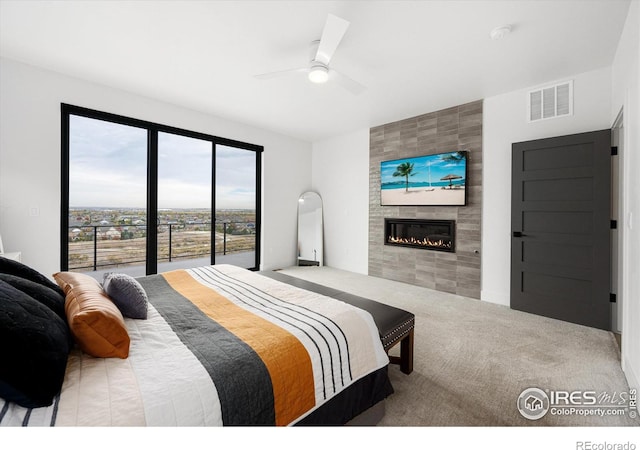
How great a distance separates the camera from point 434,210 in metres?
4.38

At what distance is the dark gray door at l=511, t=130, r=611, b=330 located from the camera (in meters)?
2.91

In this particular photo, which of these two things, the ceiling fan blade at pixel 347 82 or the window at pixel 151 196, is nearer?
the ceiling fan blade at pixel 347 82

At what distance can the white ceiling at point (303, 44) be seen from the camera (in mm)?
2178

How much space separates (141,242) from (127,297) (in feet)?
10.8

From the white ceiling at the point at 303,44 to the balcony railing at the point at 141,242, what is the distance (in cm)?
216

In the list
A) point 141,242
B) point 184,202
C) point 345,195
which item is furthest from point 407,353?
point 184,202

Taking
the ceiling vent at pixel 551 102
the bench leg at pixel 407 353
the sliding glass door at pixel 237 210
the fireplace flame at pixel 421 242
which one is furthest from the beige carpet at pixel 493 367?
the sliding glass door at pixel 237 210

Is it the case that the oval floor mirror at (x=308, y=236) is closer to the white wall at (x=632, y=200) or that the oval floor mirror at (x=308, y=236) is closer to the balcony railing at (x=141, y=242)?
the balcony railing at (x=141, y=242)

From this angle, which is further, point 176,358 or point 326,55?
point 326,55

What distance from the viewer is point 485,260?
3.89 meters

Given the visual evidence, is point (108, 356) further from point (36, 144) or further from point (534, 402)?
point (36, 144)

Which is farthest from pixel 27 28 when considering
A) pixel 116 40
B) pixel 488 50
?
pixel 488 50

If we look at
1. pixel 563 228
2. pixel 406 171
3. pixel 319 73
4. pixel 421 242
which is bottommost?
pixel 421 242

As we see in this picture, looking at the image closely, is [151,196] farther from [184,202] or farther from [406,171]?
[406,171]
